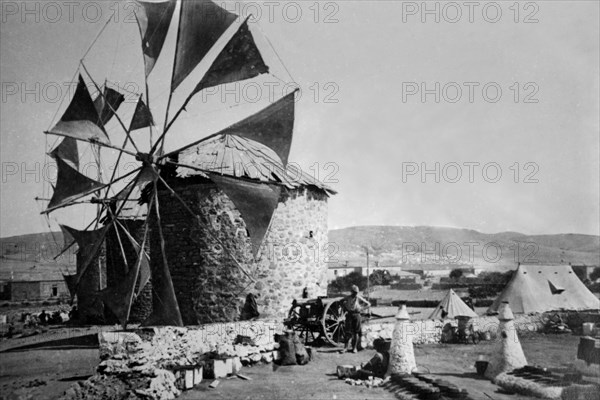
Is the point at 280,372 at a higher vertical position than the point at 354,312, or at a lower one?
lower

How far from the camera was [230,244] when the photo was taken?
13.0 m

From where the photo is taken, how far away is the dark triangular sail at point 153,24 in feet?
25.4

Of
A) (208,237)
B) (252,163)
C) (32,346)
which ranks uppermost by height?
(252,163)

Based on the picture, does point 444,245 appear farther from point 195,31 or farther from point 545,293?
point 195,31

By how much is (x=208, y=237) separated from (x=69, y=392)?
21.2ft

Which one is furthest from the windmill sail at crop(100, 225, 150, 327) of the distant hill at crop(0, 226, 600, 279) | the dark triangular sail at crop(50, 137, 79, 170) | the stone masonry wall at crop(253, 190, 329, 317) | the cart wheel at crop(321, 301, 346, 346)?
the distant hill at crop(0, 226, 600, 279)

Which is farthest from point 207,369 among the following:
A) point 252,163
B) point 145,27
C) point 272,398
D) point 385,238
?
point 385,238

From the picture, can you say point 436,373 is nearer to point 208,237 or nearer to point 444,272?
point 208,237

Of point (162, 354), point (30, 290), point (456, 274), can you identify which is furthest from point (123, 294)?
point (456, 274)

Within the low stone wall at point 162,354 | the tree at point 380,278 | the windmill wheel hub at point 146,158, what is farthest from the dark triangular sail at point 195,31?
the tree at point 380,278

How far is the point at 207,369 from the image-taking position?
8250 millimetres

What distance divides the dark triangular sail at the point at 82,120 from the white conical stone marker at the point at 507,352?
6888 millimetres

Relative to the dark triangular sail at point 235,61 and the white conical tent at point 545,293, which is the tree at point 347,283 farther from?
the dark triangular sail at point 235,61

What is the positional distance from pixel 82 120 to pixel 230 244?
5.99 metres
